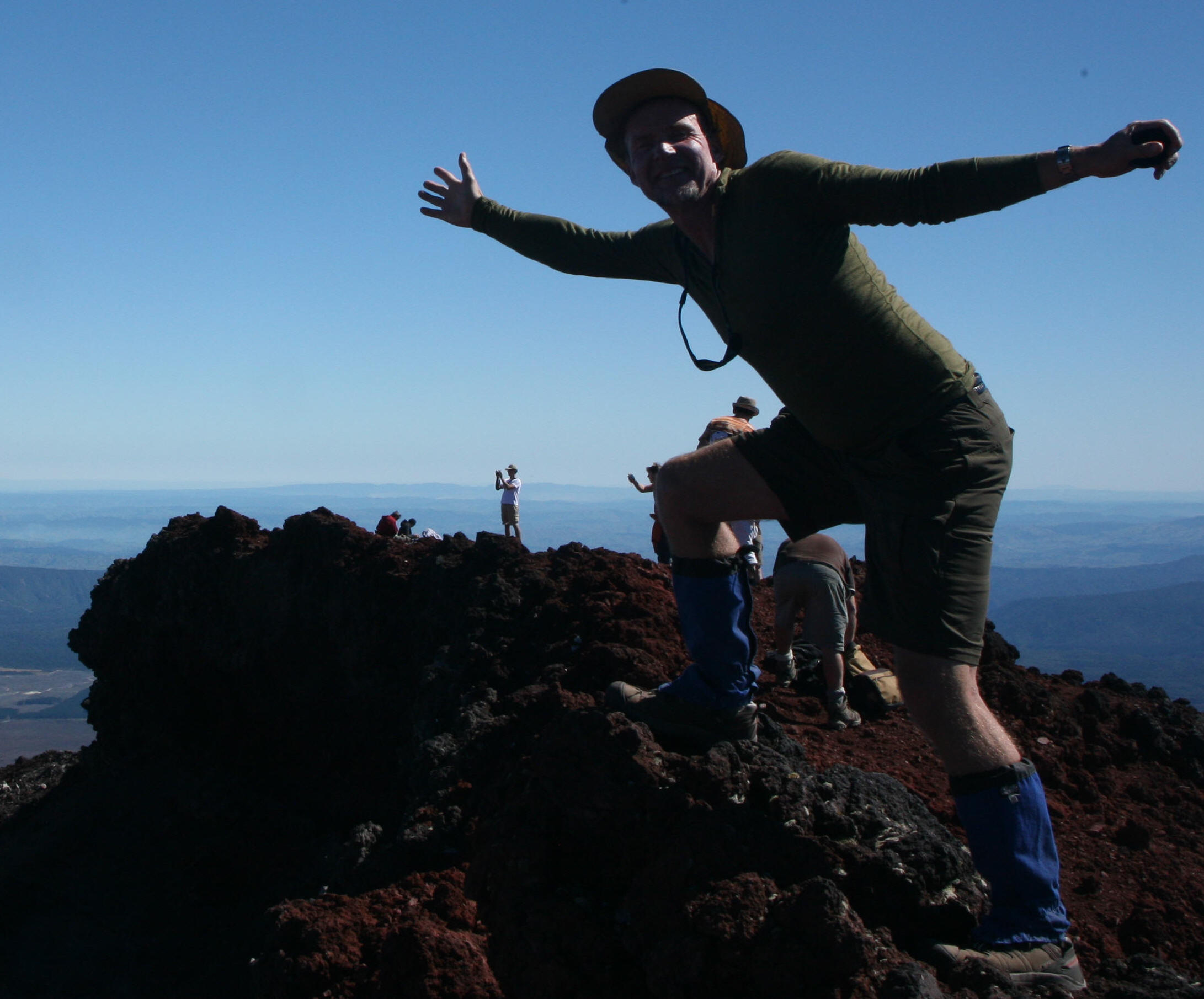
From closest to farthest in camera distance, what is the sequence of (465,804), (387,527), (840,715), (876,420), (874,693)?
(876,420) → (465,804) → (840,715) → (874,693) → (387,527)

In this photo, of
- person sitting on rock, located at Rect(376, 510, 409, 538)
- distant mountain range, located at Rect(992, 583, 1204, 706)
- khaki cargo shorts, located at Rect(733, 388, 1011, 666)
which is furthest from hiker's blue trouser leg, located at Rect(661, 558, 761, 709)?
distant mountain range, located at Rect(992, 583, 1204, 706)

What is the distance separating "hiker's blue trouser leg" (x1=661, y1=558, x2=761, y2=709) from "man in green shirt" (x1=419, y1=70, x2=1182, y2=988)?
1 centimetres

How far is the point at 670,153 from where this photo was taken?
268 centimetres

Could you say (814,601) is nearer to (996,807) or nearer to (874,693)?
(874,693)

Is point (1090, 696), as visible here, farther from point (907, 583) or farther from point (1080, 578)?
point (1080, 578)

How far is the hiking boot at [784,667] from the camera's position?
4.87m

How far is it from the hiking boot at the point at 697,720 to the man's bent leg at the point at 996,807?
29.1 inches

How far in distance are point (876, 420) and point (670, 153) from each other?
95 cm

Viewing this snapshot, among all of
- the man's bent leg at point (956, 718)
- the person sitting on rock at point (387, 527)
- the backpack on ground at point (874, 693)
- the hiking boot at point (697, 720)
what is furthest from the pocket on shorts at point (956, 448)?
the person sitting on rock at point (387, 527)

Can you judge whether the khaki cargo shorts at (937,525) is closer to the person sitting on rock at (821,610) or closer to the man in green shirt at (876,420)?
the man in green shirt at (876,420)

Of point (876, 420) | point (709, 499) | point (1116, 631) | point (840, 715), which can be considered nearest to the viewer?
point (876, 420)

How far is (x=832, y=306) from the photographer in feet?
7.95

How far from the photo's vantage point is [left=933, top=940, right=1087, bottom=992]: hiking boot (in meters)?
2.19

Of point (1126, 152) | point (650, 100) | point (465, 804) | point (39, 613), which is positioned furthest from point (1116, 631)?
point (39, 613)
